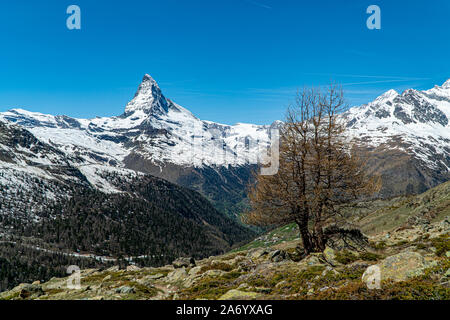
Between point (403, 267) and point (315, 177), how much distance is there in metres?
11.8

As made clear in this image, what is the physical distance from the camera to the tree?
25469 millimetres

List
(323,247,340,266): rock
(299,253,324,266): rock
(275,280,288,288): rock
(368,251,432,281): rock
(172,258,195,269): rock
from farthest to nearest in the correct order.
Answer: (172,258,195,269): rock, (299,253,324,266): rock, (323,247,340,266): rock, (275,280,288,288): rock, (368,251,432,281): rock

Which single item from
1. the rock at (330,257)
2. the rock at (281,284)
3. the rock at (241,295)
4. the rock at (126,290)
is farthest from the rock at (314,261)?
the rock at (126,290)

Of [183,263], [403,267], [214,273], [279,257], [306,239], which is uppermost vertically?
[403,267]

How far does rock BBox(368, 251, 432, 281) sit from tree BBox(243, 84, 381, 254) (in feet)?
30.3

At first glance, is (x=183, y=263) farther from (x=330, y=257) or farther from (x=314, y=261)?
(x=330, y=257)

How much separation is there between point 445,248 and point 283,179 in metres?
13.2

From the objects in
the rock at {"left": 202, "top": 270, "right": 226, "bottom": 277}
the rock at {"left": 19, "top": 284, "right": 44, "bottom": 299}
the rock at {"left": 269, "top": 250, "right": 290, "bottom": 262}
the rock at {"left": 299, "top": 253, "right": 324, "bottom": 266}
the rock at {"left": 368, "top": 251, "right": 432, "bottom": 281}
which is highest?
the rock at {"left": 368, "top": 251, "right": 432, "bottom": 281}

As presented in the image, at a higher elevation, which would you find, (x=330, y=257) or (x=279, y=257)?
(x=330, y=257)

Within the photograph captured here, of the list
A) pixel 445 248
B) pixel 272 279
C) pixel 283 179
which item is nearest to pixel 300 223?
pixel 283 179

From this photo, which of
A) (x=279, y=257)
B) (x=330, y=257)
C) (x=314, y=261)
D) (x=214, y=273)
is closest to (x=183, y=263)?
(x=214, y=273)

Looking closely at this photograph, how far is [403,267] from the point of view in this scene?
50.3 ft

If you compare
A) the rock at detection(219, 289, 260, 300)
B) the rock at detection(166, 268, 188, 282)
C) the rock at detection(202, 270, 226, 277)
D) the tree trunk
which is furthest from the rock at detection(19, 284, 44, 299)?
the tree trunk

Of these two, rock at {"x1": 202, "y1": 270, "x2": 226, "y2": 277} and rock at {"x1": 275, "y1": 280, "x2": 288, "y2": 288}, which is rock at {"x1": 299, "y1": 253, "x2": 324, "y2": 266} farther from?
rock at {"x1": 202, "y1": 270, "x2": 226, "y2": 277}
